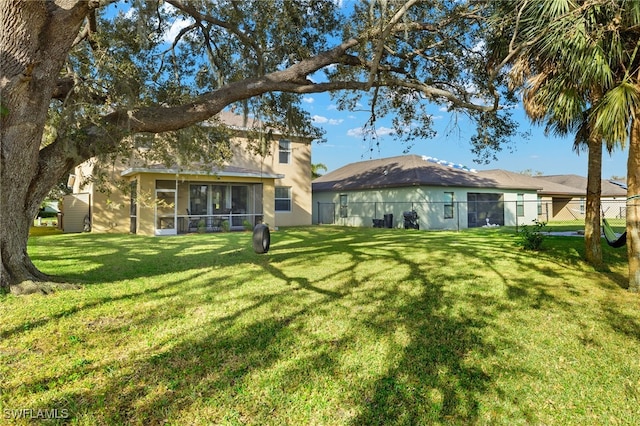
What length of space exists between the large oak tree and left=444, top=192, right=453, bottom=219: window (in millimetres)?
11106

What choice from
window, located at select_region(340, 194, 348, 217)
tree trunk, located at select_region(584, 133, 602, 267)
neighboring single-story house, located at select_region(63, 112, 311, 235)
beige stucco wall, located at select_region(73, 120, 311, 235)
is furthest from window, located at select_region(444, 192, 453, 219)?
tree trunk, located at select_region(584, 133, 602, 267)

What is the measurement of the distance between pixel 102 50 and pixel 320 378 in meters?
6.81

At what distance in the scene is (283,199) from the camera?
21234 mm

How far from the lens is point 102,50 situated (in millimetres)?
6566

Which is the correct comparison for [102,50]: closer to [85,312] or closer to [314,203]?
[85,312]

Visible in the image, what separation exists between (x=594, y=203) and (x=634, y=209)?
91.5 inches

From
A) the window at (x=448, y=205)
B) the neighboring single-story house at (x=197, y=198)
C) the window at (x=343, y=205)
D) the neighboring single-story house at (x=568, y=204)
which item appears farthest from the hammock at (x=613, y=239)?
the neighboring single-story house at (x=568, y=204)

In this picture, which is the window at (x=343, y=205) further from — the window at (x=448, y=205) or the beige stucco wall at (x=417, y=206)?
the window at (x=448, y=205)

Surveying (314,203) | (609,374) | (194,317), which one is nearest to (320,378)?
(194,317)

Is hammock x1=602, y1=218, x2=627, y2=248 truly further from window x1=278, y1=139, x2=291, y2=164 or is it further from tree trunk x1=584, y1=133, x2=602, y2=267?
window x1=278, y1=139, x2=291, y2=164

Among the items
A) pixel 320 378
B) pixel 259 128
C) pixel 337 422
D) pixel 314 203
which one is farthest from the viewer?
pixel 314 203

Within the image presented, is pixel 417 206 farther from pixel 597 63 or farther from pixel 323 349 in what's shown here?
pixel 323 349

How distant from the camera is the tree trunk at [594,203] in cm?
836

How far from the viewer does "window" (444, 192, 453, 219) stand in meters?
21.0
